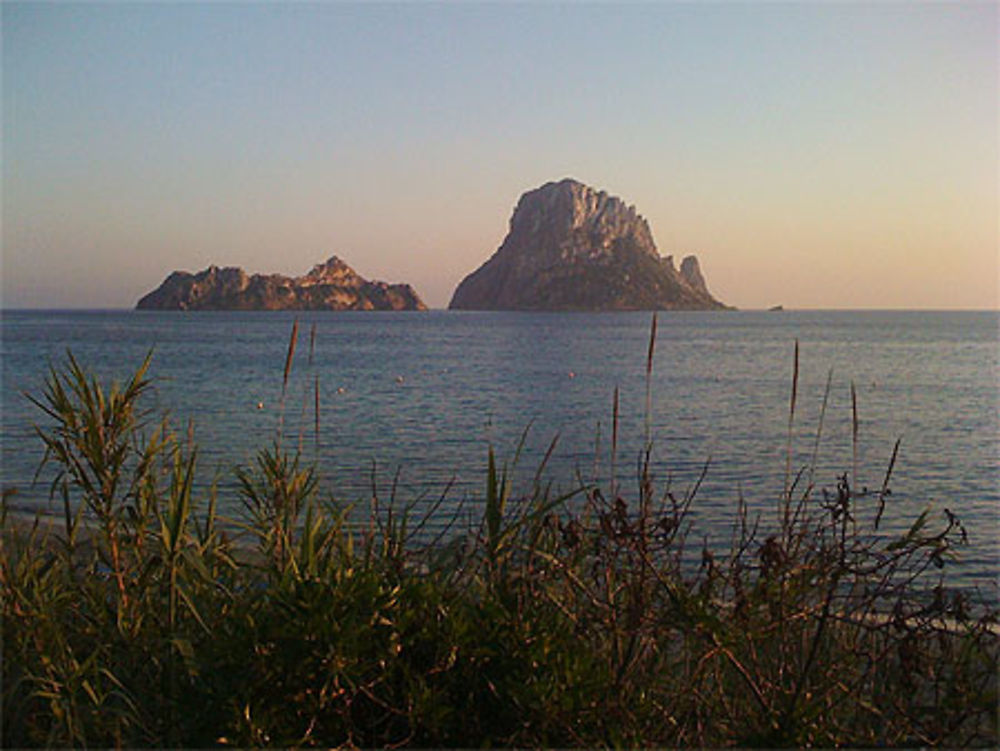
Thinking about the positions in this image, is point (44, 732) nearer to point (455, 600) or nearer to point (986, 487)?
point (455, 600)

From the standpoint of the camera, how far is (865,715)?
342cm

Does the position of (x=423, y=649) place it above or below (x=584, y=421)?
above

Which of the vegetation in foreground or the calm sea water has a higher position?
the vegetation in foreground

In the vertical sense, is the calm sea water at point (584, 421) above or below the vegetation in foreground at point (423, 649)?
below

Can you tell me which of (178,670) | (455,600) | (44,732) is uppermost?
(455,600)

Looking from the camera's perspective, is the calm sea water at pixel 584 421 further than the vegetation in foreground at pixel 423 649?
Yes

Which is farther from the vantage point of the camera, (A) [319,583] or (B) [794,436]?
(B) [794,436]

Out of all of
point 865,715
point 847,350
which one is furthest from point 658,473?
point 847,350

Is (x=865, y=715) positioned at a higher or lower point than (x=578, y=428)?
higher

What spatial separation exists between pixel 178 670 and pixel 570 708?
4.80 ft

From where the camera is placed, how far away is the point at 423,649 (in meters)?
2.94

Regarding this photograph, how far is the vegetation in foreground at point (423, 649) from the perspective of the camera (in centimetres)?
278

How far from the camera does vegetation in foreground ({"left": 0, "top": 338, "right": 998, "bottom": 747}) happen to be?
278cm

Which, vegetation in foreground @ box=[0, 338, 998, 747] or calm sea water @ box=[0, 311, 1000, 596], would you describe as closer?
vegetation in foreground @ box=[0, 338, 998, 747]
